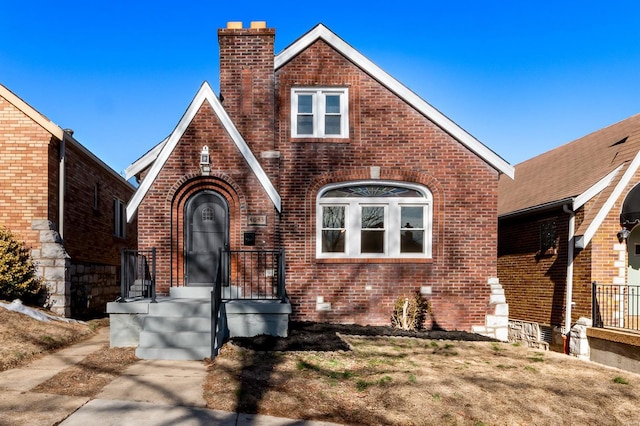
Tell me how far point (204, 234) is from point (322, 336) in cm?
367

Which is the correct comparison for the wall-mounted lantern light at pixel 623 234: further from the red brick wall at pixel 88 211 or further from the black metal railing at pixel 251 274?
the red brick wall at pixel 88 211

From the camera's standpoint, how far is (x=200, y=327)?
7473mm

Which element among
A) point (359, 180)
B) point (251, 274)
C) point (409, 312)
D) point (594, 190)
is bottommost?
point (409, 312)

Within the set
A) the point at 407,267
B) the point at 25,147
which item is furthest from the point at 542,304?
the point at 25,147

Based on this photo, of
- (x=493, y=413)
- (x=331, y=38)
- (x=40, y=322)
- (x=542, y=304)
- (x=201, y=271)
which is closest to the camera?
(x=493, y=413)

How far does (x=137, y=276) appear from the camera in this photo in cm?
1034

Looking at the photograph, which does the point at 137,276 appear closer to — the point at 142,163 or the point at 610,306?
the point at 142,163

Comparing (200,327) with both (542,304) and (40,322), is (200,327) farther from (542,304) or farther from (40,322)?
(542,304)

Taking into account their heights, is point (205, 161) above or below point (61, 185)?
above

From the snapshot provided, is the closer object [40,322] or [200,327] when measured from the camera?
[200,327]

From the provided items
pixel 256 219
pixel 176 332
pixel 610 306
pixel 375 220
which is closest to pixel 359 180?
pixel 375 220

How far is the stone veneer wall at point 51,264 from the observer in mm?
10625

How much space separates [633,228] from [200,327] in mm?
10816

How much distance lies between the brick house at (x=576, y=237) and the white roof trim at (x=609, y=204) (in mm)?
21
